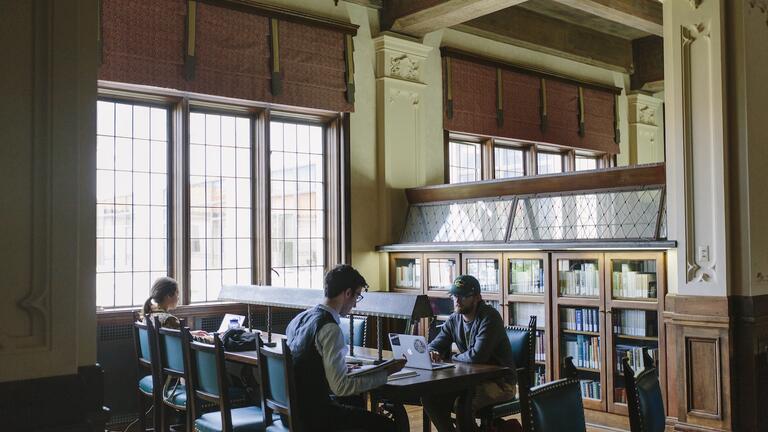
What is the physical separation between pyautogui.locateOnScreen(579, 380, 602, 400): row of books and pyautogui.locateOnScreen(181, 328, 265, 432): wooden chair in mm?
3138

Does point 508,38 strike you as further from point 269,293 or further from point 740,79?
point 269,293

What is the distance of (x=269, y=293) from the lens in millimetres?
5875

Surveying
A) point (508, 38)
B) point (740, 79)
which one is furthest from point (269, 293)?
point (508, 38)

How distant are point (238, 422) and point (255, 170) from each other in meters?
3.50

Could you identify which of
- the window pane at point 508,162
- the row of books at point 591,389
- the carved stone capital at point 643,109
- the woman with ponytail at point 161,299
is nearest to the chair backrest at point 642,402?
the row of books at point 591,389

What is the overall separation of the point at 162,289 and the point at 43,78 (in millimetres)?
3504

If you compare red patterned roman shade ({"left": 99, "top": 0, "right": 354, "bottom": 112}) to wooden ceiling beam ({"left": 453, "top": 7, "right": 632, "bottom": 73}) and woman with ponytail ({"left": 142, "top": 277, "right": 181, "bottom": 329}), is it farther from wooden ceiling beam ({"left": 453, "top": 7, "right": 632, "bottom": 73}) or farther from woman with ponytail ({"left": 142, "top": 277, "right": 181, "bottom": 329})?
wooden ceiling beam ({"left": 453, "top": 7, "right": 632, "bottom": 73})

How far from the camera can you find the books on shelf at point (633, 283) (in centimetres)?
608

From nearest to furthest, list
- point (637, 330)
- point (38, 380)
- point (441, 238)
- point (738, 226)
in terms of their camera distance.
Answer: point (38, 380) < point (738, 226) < point (637, 330) < point (441, 238)

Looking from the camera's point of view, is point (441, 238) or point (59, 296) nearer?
point (59, 296)

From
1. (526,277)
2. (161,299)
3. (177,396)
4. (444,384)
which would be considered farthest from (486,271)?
(177,396)

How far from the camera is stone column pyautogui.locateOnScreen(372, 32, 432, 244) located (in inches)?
318

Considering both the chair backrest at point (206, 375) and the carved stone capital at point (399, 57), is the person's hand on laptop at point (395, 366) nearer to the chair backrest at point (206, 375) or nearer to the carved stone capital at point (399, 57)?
the chair backrest at point (206, 375)

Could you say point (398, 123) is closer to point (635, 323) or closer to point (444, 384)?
point (635, 323)
